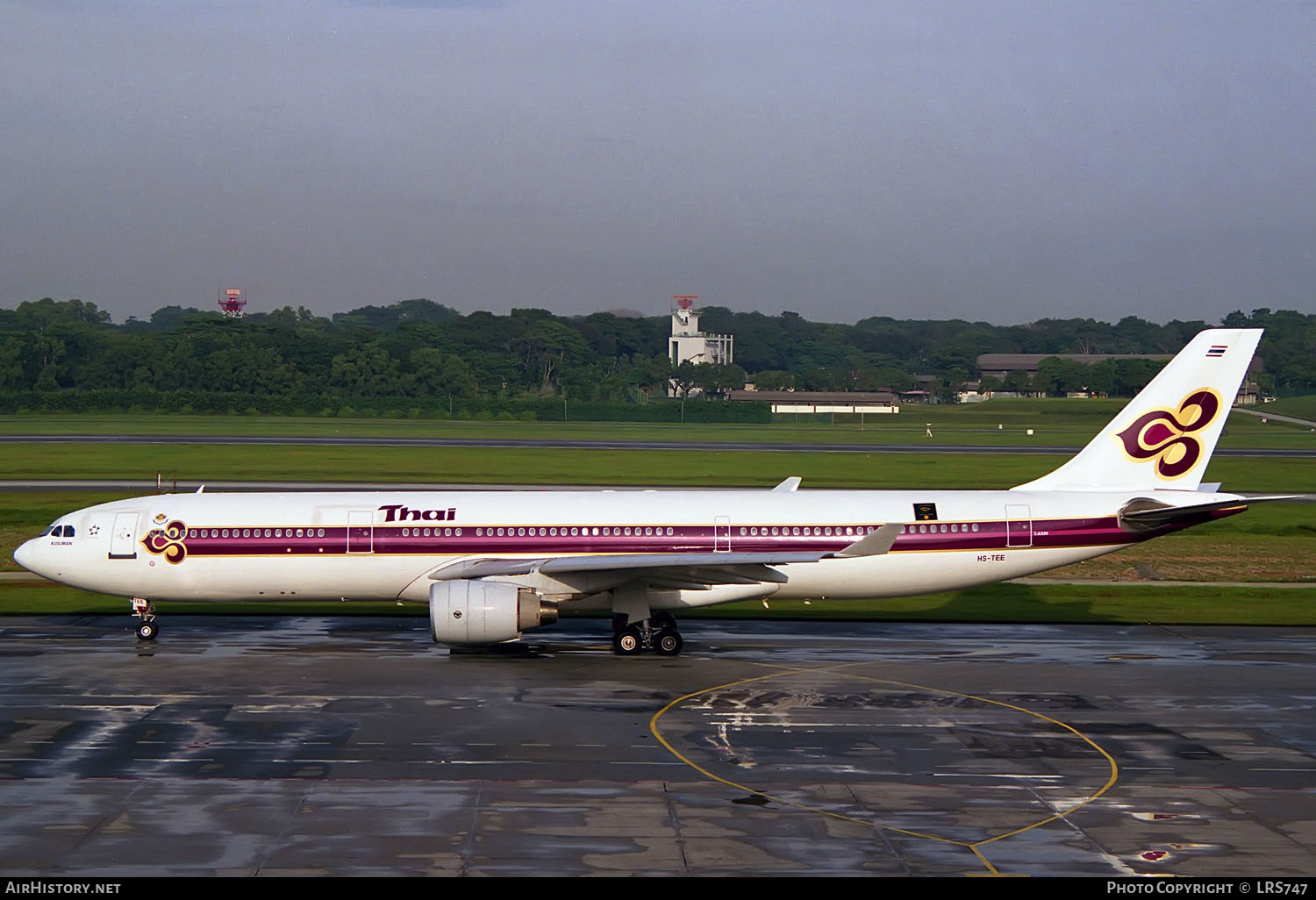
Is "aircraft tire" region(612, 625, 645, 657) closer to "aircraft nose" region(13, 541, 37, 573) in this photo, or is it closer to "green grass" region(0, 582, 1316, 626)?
"green grass" region(0, 582, 1316, 626)

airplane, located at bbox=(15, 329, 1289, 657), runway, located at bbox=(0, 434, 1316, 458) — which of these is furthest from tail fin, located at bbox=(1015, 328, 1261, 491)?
runway, located at bbox=(0, 434, 1316, 458)

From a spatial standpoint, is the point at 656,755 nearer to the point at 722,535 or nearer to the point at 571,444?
the point at 722,535

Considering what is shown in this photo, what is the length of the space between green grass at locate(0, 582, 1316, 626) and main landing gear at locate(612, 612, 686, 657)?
625cm

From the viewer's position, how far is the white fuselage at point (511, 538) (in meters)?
32.8

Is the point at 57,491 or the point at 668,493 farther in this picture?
the point at 57,491

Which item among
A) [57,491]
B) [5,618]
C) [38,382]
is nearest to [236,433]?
[57,491]

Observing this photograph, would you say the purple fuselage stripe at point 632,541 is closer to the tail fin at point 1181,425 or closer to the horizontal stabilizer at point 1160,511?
the horizontal stabilizer at point 1160,511

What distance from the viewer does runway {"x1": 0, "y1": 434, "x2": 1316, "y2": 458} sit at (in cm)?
10338

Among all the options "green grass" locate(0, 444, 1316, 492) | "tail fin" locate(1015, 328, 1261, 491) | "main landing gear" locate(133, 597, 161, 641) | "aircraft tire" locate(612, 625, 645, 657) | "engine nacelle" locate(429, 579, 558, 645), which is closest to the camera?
"engine nacelle" locate(429, 579, 558, 645)

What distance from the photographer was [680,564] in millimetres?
30375

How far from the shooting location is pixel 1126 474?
1369 inches

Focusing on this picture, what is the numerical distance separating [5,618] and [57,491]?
3385 cm

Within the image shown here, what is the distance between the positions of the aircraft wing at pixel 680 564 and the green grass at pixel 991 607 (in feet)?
21.6
